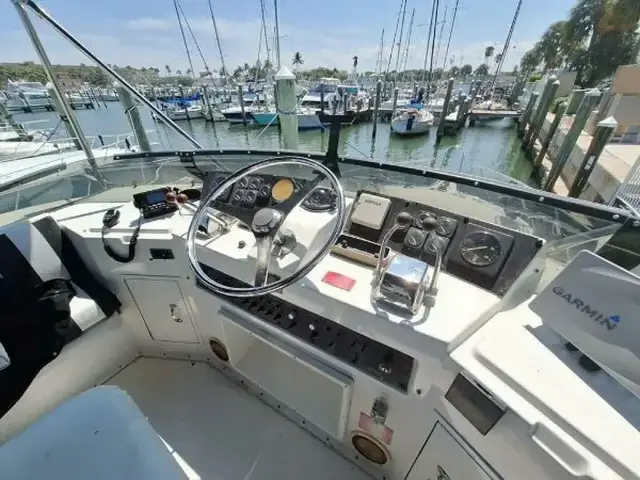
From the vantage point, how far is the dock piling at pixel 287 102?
3.48m

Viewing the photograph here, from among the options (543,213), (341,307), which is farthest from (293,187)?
(543,213)

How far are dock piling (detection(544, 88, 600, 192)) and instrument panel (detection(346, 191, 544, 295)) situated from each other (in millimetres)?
7884

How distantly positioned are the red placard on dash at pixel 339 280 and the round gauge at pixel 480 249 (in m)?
0.44

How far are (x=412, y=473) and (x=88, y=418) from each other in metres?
1.22

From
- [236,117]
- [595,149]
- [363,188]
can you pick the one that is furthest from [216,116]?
[363,188]

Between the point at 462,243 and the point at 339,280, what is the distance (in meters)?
0.50

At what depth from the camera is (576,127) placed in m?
6.87

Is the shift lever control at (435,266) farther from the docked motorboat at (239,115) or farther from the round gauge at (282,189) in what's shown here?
the docked motorboat at (239,115)

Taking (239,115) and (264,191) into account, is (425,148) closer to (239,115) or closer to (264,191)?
(239,115)

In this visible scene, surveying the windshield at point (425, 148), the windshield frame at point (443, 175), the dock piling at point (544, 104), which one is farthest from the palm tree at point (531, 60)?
the windshield frame at point (443, 175)

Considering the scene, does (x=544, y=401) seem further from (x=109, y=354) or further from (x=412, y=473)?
(x=109, y=354)

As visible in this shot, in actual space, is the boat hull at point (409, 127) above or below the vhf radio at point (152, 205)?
below

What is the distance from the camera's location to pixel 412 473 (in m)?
1.26

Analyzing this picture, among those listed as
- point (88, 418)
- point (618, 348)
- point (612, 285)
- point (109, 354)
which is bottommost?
point (109, 354)
